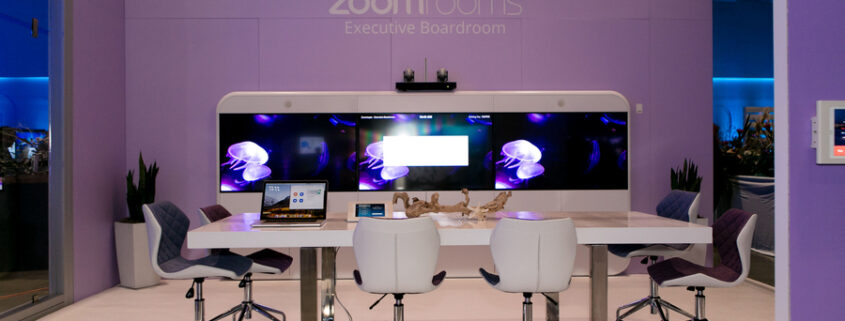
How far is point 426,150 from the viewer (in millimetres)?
5637

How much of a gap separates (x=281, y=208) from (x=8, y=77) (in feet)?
8.38

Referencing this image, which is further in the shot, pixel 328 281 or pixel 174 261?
pixel 174 261

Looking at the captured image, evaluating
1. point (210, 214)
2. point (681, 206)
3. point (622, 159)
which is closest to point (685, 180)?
point (622, 159)

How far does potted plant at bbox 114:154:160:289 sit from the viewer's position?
17.3 ft

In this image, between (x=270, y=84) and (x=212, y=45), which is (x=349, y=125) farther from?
(x=212, y=45)

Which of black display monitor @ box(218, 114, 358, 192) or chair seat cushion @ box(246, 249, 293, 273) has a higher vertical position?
black display monitor @ box(218, 114, 358, 192)

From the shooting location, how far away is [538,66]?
5887 mm

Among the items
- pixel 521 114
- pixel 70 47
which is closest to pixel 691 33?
pixel 521 114

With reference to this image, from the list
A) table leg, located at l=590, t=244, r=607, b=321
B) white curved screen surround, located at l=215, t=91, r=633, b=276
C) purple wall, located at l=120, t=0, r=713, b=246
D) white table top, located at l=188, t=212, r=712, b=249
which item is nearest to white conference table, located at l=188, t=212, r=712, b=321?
white table top, located at l=188, t=212, r=712, b=249

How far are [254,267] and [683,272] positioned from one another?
2.77 metres

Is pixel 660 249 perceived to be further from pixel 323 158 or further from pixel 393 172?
pixel 323 158

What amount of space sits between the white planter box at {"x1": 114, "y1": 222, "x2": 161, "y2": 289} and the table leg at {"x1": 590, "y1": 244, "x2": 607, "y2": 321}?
4.13 m

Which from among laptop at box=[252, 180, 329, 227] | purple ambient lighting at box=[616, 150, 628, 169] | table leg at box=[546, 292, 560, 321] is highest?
purple ambient lighting at box=[616, 150, 628, 169]

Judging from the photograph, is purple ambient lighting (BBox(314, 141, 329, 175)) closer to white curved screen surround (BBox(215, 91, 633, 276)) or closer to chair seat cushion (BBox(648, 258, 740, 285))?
white curved screen surround (BBox(215, 91, 633, 276))
